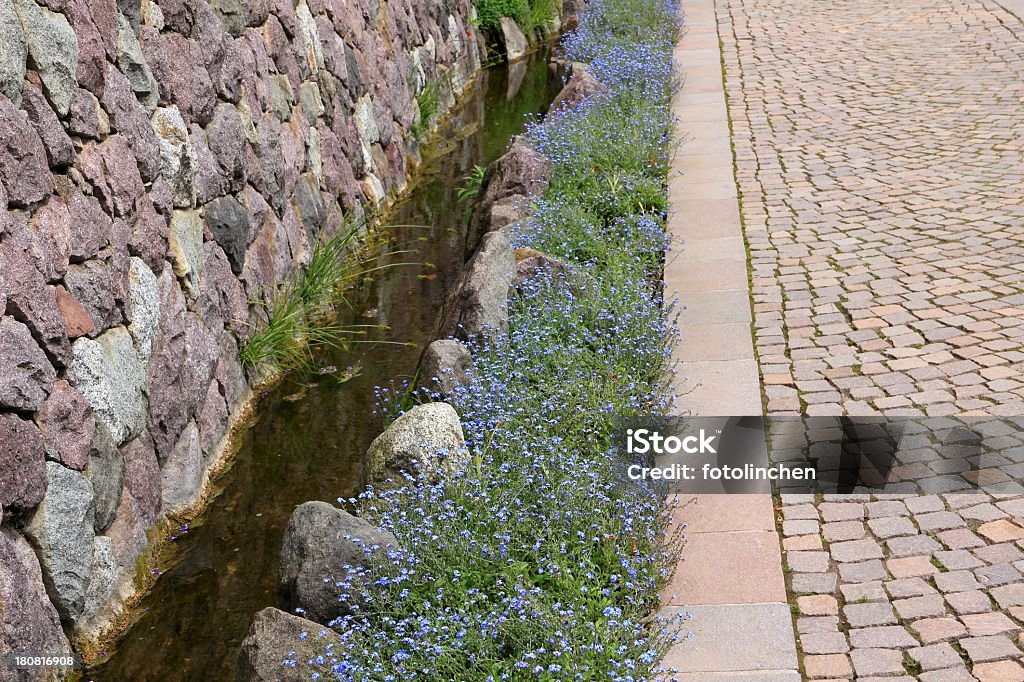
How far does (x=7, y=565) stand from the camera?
376 centimetres

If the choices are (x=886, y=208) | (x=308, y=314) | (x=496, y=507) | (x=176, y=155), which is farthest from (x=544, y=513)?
(x=886, y=208)

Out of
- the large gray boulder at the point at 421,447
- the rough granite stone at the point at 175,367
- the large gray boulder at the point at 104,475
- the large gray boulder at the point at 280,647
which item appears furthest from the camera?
the rough granite stone at the point at 175,367

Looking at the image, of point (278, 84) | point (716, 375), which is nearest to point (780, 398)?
point (716, 375)

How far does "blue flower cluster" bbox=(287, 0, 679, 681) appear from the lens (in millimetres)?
3645

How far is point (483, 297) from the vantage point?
584cm

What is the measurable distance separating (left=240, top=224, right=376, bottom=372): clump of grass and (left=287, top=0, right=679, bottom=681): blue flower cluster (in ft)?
2.58

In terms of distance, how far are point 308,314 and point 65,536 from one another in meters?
3.14

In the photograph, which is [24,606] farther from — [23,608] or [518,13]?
[518,13]

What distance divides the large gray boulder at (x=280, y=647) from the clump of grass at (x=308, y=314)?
279 cm

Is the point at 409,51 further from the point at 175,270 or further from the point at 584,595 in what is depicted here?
the point at 584,595

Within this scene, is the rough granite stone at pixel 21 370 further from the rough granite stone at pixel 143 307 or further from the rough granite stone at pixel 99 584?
the rough granite stone at pixel 143 307

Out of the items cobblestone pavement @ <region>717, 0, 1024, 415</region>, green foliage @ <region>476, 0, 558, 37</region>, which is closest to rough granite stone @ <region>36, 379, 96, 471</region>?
cobblestone pavement @ <region>717, 0, 1024, 415</region>

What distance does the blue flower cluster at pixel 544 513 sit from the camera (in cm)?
364

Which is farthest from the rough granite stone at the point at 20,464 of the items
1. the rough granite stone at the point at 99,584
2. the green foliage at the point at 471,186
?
the green foliage at the point at 471,186
